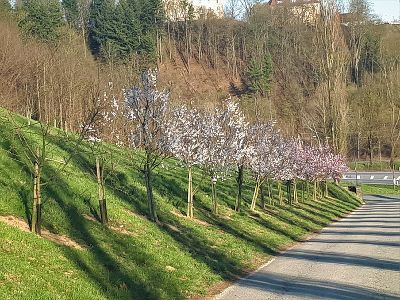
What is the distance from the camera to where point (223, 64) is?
112m

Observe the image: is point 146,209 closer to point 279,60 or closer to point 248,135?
point 248,135

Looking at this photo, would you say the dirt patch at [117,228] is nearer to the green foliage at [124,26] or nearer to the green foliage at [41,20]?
the green foliage at [41,20]

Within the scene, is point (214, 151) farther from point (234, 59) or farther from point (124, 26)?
point (234, 59)

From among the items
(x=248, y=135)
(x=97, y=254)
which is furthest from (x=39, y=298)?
(x=248, y=135)

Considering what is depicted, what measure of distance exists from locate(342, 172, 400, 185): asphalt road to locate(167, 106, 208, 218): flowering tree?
49.3m

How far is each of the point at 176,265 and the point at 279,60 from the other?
97850 mm

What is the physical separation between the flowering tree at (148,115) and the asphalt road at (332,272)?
18.4ft

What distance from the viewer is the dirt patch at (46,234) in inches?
578

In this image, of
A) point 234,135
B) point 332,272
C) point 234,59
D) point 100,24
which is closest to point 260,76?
point 234,59

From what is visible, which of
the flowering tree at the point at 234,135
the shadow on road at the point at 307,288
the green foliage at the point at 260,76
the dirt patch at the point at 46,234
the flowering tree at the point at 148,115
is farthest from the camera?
the green foliage at the point at 260,76

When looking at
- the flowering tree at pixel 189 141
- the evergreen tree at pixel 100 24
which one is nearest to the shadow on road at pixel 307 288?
the flowering tree at pixel 189 141

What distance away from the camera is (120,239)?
671 inches

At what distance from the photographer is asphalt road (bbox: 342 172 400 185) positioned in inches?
2849

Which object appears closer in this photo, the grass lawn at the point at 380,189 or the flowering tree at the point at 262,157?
the flowering tree at the point at 262,157
